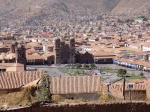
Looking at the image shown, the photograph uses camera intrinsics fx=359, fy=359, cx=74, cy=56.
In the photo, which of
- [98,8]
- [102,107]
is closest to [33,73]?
[102,107]

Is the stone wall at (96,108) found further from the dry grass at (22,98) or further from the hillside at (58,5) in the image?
the hillside at (58,5)

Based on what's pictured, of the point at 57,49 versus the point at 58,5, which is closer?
the point at 57,49

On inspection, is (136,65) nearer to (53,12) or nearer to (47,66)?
(47,66)

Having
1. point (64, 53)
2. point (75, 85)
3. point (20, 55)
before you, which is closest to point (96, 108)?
point (75, 85)

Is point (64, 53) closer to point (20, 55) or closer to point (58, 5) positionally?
point (20, 55)

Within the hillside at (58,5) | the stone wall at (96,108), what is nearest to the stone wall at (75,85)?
the stone wall at (96,108)

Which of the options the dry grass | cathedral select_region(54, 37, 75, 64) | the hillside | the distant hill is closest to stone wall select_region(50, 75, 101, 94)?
the dry grass

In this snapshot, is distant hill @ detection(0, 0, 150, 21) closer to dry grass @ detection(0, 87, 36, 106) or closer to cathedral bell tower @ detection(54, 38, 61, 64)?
cathedral bell tower @ detection(54, 38, 61, 64)
